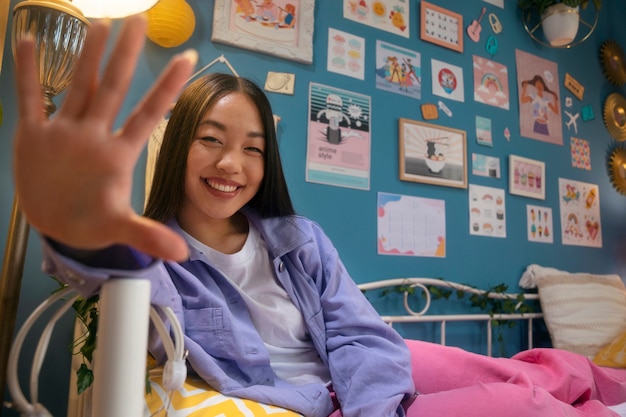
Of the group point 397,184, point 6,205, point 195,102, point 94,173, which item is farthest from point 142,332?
point 397,184

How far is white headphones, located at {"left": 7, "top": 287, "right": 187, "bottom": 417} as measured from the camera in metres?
0.37

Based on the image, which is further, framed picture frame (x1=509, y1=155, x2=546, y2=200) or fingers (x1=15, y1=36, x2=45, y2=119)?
framed picture frame (x1=509, y1=155, x2=546, y2=200)

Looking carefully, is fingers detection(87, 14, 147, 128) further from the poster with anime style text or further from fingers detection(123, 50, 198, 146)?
the poster with anime style text

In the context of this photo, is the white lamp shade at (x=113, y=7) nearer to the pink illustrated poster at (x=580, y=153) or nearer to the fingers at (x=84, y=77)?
the fingers at (x=84, y=77)

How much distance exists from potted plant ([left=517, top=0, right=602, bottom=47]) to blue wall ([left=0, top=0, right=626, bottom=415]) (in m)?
0.08

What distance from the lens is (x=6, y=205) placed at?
1.08 meters

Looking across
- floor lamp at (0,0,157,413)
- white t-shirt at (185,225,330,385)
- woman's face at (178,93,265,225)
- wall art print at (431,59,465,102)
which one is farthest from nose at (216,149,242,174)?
wall art print at (431,59,465,102)

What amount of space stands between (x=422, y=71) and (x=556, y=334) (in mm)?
1116

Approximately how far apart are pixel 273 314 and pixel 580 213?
1.81m

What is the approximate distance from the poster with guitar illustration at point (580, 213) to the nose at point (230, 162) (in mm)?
1741

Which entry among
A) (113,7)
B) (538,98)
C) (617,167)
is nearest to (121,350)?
(113,7)

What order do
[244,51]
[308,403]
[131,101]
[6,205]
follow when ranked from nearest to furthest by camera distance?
[308,403], [6,205], [131,101], [244,51]

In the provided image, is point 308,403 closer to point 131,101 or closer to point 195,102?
point 195,102

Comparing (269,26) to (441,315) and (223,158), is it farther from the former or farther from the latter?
(441,315)
